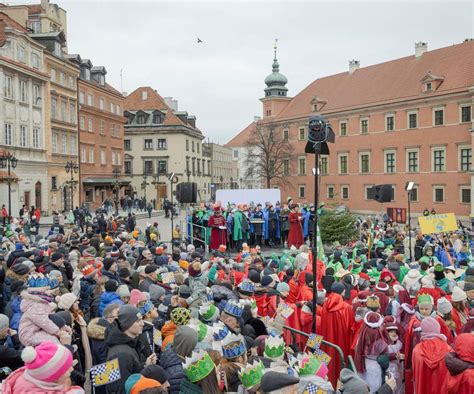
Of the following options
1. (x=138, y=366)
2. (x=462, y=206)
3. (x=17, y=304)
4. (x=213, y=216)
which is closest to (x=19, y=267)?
(x=17, y=304)

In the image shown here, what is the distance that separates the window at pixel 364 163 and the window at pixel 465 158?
11770 mm

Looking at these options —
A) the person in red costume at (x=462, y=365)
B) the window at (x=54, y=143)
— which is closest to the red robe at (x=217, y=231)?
the person in red costume at (x=462, y=365)

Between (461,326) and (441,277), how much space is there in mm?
2370

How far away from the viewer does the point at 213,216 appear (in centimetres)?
2005

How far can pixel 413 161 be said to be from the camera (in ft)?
172

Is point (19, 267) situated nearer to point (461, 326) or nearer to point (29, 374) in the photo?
point (29, 374)

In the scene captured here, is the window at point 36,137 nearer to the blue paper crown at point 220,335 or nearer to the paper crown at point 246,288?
the paper crown at point 246,288

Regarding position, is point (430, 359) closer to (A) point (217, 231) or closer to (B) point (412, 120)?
(A) point (217, 231)

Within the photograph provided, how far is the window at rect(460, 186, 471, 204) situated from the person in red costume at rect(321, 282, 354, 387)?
4402cm

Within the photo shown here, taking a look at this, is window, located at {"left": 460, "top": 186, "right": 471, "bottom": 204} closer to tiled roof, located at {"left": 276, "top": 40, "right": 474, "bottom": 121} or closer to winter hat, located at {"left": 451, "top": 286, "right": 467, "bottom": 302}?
tiled roof, located at {"left": 276, "top": 40, "right": 474, "bottom": 121}

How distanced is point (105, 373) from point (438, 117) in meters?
51.2

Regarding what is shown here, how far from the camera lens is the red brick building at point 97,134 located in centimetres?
5216

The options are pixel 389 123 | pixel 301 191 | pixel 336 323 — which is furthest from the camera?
pixel 301 191

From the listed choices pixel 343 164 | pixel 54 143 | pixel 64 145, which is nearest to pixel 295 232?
pixel 54 143
